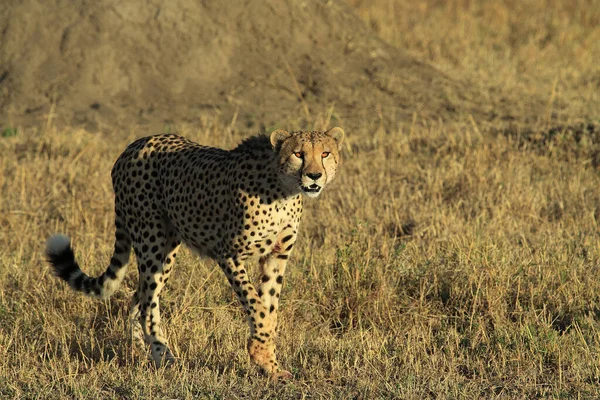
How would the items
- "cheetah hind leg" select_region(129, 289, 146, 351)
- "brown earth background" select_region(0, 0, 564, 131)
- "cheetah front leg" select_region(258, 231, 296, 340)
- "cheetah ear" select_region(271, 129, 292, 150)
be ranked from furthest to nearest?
"brown earth background" select_region(0, 0, 564, 131)
"cheetah hind leg" select_region(129, 289, 146, 351)
"cheetah front leg" select_region(258, 231, 296, 340)
"cheetah ear" select_region(271, 129, 292, 150)

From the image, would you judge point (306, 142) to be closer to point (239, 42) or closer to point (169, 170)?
point (169, 170)

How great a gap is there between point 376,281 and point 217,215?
110 centimetres

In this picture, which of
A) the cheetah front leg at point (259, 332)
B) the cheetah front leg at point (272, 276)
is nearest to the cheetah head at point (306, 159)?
the cheetah front leg at point (272, 276)

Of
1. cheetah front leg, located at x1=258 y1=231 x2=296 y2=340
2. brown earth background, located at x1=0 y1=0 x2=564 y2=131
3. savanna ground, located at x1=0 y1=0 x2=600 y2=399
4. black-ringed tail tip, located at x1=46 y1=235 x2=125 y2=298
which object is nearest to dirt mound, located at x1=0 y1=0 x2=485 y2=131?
brown earth background, located at x1=0 y1=0 x2=564 y2=131

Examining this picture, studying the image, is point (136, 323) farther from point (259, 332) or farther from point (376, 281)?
point (376, 281)

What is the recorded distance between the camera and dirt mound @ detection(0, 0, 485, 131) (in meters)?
8.96

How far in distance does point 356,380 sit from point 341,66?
5967 mm

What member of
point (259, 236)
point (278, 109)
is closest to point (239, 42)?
point (278, 109)

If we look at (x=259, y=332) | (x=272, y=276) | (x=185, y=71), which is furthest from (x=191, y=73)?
(x=259, y=332)

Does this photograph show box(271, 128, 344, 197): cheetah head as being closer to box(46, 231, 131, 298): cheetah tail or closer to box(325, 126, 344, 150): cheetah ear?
box(325, 126, 344, 150): cheetah ear

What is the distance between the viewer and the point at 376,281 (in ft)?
16.6

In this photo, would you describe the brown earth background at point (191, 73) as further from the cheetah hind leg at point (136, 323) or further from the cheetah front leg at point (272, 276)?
the cheetah front leg at point (272, 276)

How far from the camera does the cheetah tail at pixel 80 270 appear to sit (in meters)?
4.58

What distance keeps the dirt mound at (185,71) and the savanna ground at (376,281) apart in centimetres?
52
